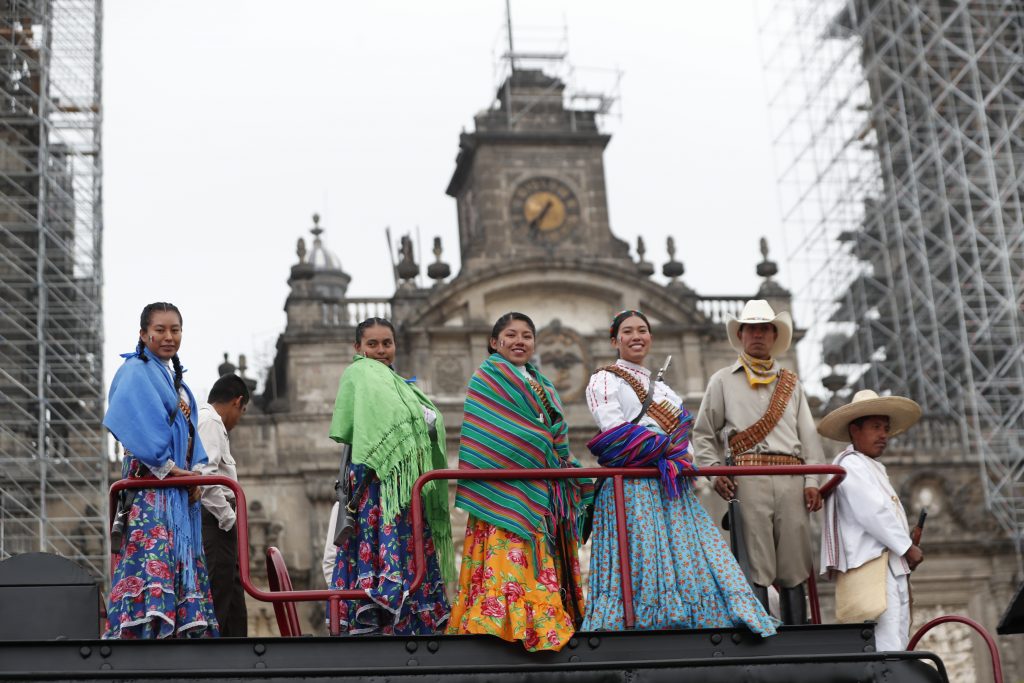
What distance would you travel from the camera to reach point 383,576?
7.37m

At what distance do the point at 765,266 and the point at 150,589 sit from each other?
22.1 metres

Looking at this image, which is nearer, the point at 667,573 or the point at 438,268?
the point at 667,573

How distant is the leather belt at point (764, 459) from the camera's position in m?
8.53

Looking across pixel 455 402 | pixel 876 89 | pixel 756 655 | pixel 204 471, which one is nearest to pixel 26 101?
pixel 455 402

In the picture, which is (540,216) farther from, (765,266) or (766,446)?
(766,446)

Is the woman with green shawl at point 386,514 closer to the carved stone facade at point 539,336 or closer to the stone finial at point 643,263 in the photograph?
the carved stone facade at point 539,336

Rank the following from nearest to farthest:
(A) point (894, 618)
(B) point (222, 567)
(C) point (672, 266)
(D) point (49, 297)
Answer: (A) point (894, 618) → (B) point (222, 567) → (D) point (49, 297) → (C) point (672, 266)

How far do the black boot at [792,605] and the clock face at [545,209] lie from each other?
19.6 metres

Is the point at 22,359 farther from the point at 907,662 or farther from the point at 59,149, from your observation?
the point at 907,662

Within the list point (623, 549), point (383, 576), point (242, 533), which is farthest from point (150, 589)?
point (623, 549)

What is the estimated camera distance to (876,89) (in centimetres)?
3070

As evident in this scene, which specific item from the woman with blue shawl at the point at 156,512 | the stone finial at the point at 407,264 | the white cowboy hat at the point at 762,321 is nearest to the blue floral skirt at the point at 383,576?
the woman with blue shawl at the point at 156,512

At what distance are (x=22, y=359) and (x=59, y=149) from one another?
3.62 metres

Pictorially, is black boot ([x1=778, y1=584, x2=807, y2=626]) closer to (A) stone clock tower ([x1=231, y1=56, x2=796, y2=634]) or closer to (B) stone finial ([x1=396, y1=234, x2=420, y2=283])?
(A) stone clock tower ([x1=231, y1=56, x2=796, y2=634])
